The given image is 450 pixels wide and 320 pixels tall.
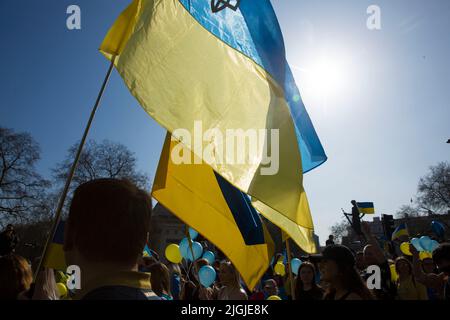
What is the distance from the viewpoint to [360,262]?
580 centimetres

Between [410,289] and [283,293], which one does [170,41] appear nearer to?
[410,289]

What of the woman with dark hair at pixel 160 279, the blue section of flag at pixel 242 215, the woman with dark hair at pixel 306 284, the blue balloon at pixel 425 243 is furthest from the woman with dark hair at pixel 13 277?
the blue balloon at pixel 425 243

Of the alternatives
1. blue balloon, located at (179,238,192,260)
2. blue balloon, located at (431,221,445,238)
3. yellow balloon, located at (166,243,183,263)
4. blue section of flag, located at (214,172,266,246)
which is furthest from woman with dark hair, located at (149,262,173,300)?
blue balloon, located at (431,221,445,238)

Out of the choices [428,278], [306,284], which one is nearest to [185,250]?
[306,284]

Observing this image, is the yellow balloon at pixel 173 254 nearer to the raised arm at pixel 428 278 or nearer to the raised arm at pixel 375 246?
the raised arm at pixel 375 246

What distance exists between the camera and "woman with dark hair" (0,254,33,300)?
1.94 m

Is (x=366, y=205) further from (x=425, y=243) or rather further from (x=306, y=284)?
(x=306, y=284)

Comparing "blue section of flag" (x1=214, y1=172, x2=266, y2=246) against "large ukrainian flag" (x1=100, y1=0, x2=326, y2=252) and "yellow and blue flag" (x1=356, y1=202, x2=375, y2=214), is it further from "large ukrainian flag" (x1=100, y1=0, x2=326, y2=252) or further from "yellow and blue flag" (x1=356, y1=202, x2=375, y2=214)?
"yellow and blue flag" (x1=356, y1=202, x2=375, y2=214)

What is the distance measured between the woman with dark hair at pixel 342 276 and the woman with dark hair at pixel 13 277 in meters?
2.06

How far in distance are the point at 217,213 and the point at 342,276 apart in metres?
1.48

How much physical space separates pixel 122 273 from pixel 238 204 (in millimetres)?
2529

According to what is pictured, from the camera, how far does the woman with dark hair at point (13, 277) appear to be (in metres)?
1.94

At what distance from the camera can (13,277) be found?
1967 mm
